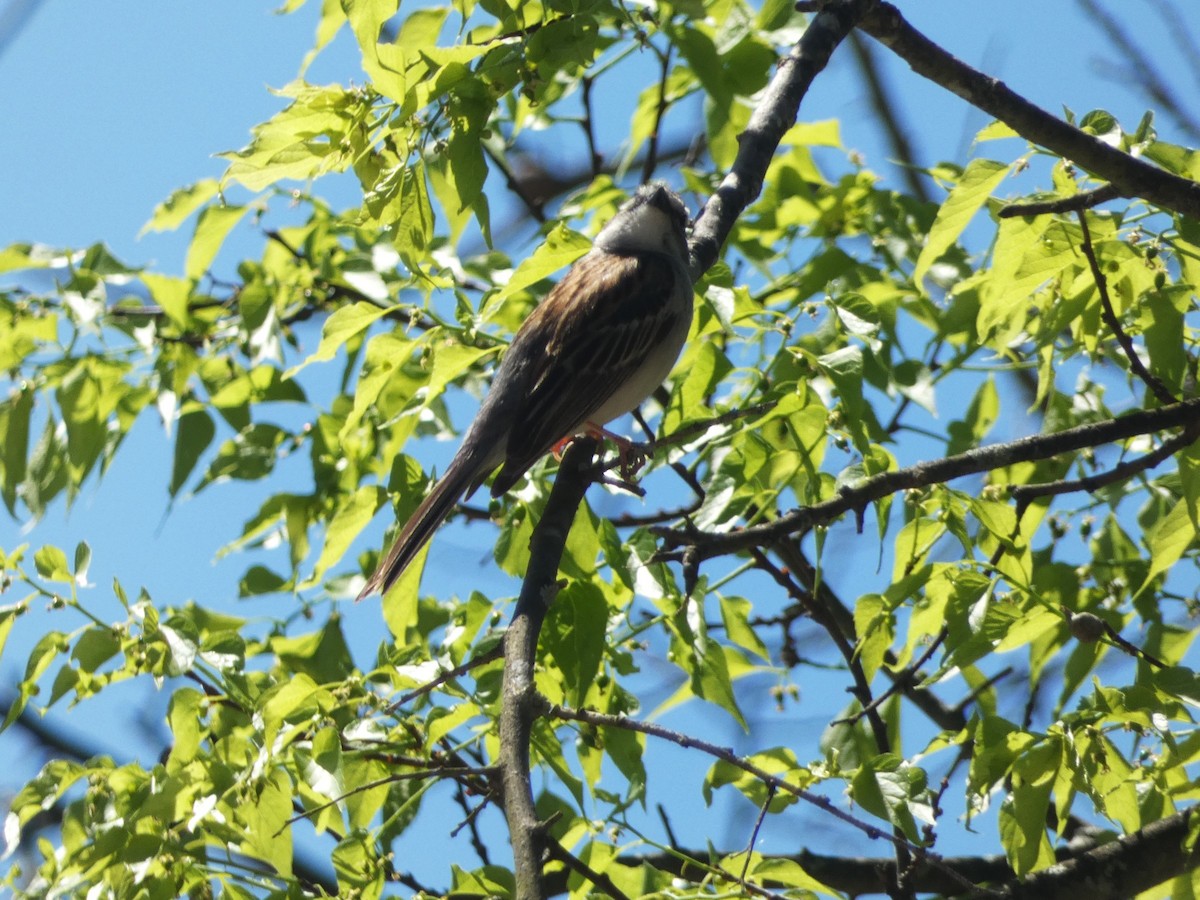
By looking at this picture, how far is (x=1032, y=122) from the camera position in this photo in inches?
134

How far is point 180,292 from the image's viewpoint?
4.32m

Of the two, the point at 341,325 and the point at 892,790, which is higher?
the point at 341,325

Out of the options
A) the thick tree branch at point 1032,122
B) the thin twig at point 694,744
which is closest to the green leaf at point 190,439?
the thin twig at point 694,744

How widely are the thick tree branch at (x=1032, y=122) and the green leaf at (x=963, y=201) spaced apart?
188mm

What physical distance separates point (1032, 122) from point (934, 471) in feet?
3.31

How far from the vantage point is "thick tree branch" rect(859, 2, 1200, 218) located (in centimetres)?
330

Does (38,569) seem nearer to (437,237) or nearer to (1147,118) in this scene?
(437,237)

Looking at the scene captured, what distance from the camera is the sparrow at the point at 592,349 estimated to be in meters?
4.71

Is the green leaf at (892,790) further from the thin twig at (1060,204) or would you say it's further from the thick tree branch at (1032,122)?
the thick tree branch at (1032,122)

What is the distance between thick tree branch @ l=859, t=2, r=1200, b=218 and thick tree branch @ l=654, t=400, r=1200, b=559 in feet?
1.92

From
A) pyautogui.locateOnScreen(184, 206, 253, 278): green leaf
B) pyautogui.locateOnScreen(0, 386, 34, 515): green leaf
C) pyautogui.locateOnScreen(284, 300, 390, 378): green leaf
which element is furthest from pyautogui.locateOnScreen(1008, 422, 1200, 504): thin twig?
pyautogui.locateOnScreen(0, 386, 34, 515): green leaf

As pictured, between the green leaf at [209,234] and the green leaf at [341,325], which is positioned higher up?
the green leaf at [209,234]

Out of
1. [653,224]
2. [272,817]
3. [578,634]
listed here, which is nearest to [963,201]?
[578,634]

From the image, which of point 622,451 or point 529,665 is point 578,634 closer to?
point 529,665
